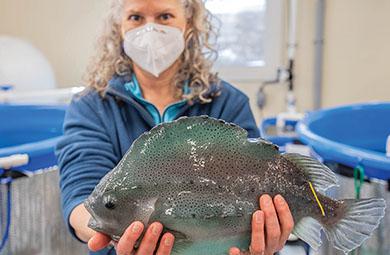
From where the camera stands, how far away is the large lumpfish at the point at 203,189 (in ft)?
1.72

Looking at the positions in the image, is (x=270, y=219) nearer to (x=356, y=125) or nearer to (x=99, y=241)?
(x=99, y=241)

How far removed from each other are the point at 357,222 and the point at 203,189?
19cm

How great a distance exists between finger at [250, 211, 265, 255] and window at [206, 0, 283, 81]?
1.76 metres

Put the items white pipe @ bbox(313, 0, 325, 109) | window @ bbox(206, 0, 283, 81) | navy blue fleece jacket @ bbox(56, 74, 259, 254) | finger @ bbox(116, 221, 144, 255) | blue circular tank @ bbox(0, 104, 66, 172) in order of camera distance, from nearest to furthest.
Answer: finger @ bbox(116, 221, 144, 255), navy blue fleece jacket @ bbox(56, 74, 259, 254), blue circular tank @ bbox(0, 104, 66, 172), white pipe @ bbox(313, 0, 325, 109), window @ bbox(206, 0, 283, 81)

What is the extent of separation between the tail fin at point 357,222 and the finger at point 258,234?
0.30ft

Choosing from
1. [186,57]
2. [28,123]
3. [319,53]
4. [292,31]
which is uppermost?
[186,57]

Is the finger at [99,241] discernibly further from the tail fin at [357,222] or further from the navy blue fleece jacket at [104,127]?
the tail fin at [357,222]

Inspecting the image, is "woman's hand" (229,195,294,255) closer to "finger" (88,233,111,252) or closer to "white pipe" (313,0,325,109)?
"finger" (88,233,111,252)

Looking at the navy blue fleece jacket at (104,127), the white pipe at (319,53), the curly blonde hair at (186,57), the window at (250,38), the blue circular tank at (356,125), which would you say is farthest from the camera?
the window at (250,38)

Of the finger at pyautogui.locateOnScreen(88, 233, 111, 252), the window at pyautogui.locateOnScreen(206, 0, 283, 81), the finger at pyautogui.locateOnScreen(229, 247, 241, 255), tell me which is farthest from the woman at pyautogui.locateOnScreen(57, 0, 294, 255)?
the window at pyautogui.locateOnScreen(206, 0, 283, 81)

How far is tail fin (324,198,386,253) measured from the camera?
21.9 inches

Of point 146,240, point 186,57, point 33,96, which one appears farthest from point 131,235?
point 33,96

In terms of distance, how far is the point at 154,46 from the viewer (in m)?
0.85

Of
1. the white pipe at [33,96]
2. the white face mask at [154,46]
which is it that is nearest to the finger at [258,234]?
the white face mask at [154,46]
